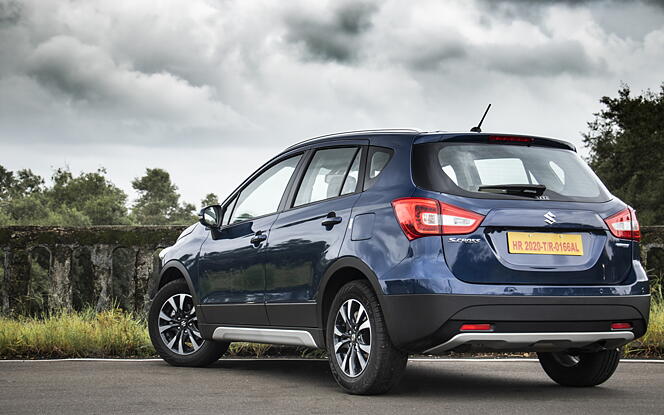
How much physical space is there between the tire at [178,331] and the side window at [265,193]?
1105 mm

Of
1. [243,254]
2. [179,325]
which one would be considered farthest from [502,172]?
[179,325]

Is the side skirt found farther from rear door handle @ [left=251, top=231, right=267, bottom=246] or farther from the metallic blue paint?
rear door handle @ [left=251, top=231, right=267, bottom=246]

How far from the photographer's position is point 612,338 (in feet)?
21.2

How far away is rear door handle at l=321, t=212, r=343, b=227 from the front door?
2.95 feet

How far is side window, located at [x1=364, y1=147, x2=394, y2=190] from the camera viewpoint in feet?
22.5

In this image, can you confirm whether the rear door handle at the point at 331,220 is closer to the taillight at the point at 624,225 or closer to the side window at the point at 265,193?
the side window at the point at 265,193

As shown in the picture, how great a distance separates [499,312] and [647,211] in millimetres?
44009

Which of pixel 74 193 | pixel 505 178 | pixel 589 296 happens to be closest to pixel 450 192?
pixel 505 178

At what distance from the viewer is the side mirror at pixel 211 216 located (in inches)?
341

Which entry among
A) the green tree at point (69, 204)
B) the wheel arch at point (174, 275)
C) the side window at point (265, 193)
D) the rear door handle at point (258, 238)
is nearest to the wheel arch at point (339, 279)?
the rear door handle at point (258, 238)

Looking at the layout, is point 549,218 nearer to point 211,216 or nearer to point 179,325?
point 211,216

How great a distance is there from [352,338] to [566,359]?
196 cm

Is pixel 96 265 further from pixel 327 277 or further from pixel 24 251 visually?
pixel 327 277

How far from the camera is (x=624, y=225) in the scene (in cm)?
672
